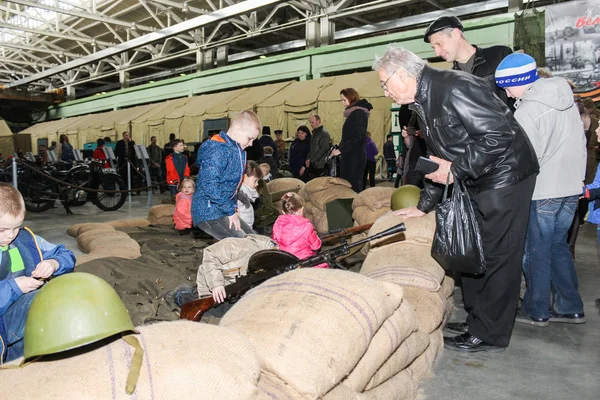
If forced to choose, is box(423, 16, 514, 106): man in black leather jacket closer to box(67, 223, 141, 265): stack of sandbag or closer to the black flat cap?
the black flat cap

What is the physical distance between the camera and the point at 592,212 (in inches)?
127

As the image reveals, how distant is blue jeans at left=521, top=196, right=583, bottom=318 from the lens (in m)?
2.89

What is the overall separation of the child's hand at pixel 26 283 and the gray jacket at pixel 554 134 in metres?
2.65

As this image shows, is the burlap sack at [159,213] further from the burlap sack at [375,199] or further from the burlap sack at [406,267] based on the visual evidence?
the burlap sack at [406,267]

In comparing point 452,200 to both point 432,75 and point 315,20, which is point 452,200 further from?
point 315,20

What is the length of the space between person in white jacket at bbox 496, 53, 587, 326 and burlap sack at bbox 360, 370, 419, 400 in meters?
1.30

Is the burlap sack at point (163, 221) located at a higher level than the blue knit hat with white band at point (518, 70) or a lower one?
lower

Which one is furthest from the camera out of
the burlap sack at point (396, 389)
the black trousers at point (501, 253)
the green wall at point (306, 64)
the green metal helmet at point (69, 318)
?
the green wall at point (306, 64)

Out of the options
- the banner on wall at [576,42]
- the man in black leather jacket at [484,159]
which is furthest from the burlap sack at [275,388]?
the banner on wall at [576,42]

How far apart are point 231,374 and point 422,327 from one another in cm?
140

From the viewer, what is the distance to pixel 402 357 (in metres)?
2.08

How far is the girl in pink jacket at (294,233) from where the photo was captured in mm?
3421

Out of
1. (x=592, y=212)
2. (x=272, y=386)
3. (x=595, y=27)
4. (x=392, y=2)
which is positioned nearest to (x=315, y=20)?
(x=392, y=2)

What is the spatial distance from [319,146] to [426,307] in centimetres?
482
